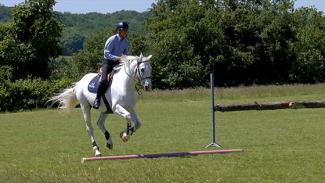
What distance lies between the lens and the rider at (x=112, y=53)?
46.6 feet

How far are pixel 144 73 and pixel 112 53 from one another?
1.24 m

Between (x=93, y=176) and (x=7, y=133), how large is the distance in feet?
40.0


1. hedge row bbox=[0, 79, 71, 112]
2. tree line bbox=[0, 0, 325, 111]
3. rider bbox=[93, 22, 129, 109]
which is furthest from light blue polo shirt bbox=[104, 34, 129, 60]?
tree line bbox=[0, 0, 325, 111]

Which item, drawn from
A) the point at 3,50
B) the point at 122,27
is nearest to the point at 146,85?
the point at 122,27

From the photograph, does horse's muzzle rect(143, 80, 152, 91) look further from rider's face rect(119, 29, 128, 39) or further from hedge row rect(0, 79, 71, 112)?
A: hedge row rect(0, 79, 71, 112)

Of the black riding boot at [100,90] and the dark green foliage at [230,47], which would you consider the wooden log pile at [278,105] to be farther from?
the dark green foliage at [230,47]

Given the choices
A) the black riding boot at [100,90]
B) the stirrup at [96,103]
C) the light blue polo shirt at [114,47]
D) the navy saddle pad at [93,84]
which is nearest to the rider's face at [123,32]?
the light blue polo shirt at [114,47]

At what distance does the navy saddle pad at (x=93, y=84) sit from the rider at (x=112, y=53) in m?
0.30

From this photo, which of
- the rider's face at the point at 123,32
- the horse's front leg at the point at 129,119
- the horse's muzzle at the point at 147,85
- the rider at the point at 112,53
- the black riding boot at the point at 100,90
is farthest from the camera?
the black riding boot at the point at 100,90

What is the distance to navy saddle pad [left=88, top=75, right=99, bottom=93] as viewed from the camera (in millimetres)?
14656

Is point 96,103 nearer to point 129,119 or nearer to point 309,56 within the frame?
point 129,119

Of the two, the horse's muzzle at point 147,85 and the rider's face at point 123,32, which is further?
the rider's face at point 123,32

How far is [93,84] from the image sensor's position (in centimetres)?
1480

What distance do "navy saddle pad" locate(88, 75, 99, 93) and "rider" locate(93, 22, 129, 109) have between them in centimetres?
30
